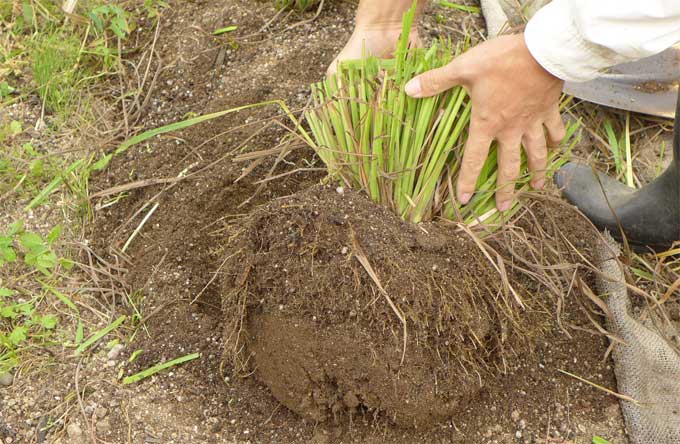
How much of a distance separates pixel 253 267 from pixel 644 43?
853 mm

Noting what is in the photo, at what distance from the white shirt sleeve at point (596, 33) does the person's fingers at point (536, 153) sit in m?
0.14

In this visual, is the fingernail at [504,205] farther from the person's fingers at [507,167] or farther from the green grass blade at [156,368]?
the green grass blade at [156,368]

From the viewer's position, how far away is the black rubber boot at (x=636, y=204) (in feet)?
6.06

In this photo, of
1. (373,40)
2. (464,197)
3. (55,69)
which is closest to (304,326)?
(464,197)

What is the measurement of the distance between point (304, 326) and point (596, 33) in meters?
0.79

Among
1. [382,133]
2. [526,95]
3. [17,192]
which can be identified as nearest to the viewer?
[526,95]

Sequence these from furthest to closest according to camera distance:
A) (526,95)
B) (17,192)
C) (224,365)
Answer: (17,192) < (224,365) < (526,95)

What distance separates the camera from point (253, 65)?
2.20m

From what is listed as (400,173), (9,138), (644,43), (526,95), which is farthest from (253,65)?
(644,43)

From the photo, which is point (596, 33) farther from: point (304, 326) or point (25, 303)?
point (25, 303)

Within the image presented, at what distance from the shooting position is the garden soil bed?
4.75 feet

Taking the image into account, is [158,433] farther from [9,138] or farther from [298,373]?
[9,138]

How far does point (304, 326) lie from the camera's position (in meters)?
1.49

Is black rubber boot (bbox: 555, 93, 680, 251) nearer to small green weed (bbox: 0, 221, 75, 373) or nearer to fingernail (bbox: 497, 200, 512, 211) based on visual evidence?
fingernail (bbox: 497, 200, 512, 211)
